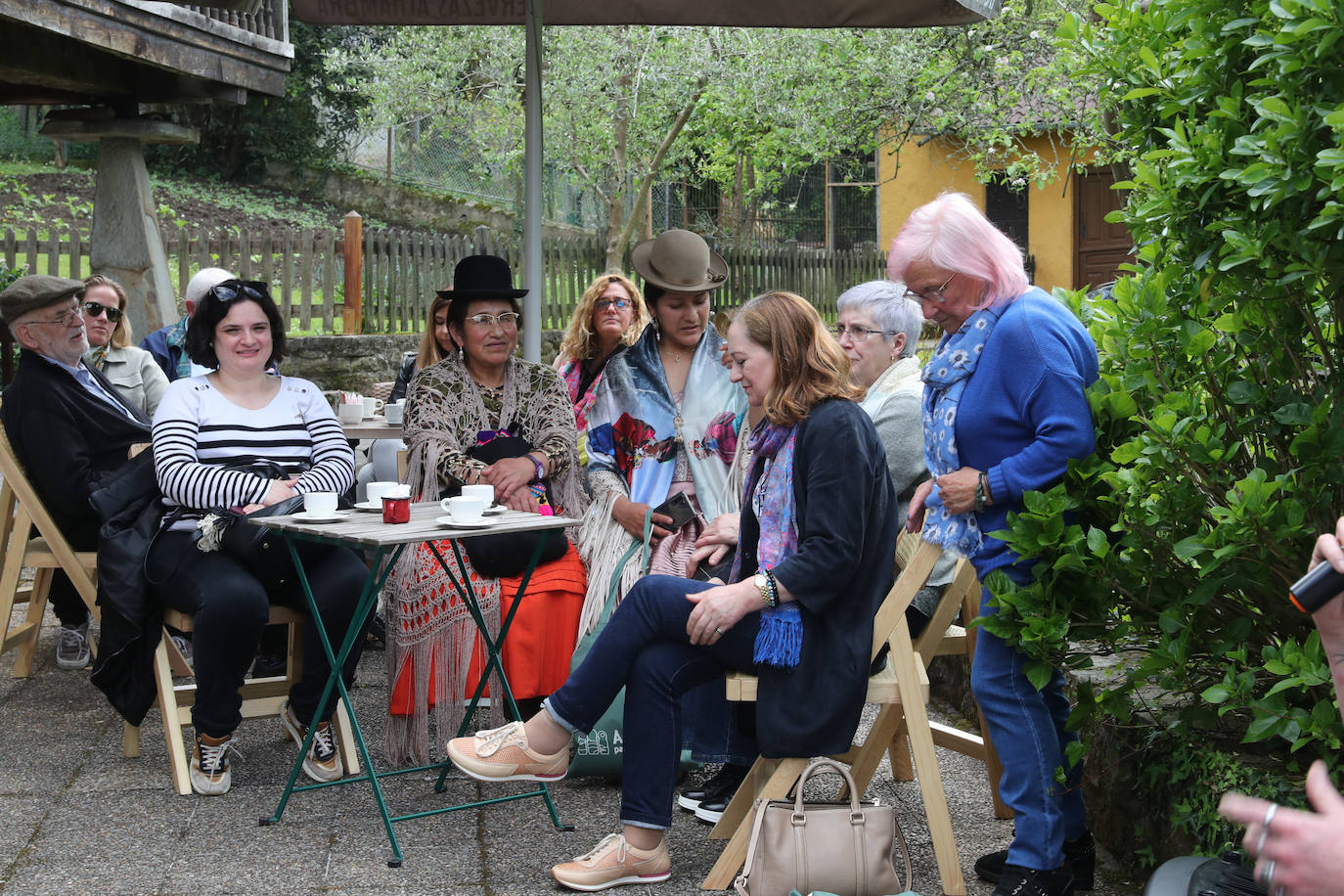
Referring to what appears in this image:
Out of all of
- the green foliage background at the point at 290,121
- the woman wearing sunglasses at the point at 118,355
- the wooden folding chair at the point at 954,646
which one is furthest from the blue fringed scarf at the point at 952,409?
the green foliage background at the point at 290,121

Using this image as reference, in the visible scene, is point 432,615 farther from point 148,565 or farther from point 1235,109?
point 1235,109

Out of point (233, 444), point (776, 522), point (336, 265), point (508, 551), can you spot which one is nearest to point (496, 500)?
point (508, 551)

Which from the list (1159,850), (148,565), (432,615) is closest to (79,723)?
(148,565)

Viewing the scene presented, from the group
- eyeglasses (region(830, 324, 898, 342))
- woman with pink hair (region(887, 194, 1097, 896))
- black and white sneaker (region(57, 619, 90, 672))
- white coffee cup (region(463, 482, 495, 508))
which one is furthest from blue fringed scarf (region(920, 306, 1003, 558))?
black and white sneaker (region(57, 619, 90, 672))

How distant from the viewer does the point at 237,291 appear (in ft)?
14.3

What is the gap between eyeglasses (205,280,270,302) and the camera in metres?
4.33

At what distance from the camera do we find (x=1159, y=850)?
3.15 metres

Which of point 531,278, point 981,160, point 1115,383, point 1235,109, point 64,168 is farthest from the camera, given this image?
point 64,168

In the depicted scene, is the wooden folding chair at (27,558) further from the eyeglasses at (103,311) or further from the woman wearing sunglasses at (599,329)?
the woman wearing sunglasses at (599,329)

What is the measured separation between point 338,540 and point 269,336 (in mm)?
1268

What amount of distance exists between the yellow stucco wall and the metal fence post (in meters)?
10.5

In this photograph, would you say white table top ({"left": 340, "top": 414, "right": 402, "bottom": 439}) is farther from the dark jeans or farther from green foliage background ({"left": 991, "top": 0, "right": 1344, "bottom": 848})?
green foliage background ({"left": 991, "top": 0, "right": 1344, "bottom": 848})

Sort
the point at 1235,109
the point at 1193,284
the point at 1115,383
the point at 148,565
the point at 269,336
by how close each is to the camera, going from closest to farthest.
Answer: the point at 1235,109
the point at 1193,284
the point at 1115,383
the point at 148,565
the point at 269,336

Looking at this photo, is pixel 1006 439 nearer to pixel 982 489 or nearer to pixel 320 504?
pixel 982 489
